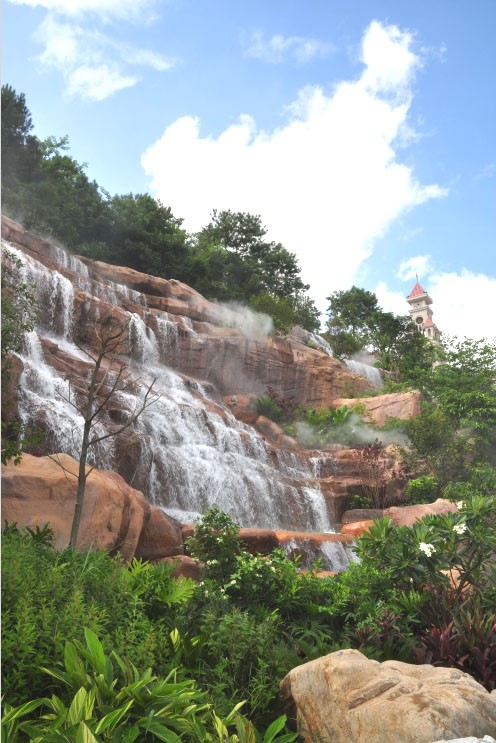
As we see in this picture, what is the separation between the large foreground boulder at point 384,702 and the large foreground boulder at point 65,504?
12.9 feet

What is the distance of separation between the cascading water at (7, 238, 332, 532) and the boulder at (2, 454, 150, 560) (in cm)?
239

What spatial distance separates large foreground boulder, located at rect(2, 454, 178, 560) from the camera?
700 centimetres

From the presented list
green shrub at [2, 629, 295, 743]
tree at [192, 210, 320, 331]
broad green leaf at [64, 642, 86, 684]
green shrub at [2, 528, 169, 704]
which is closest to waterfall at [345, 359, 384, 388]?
tree at [192, 210, 320, 331]

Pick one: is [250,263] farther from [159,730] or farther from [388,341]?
[159,730]

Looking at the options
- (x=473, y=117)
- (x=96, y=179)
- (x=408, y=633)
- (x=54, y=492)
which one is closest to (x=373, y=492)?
(x=54, y=492)

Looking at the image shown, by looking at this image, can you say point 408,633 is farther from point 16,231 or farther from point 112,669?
point 16,231

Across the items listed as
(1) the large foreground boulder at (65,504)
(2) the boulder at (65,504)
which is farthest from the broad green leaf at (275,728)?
(2) the boulder at (65,504)

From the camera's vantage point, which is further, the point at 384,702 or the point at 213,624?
the point at 213,624

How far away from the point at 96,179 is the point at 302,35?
86.4 feet

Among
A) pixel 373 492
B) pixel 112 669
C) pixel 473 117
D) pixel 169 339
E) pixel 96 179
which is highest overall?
pixel 96 179

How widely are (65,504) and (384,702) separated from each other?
5.25 meters

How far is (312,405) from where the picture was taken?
23031mm

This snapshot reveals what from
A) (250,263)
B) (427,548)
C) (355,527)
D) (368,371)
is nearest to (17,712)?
(427,548)

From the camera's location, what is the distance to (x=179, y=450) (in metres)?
13.2
